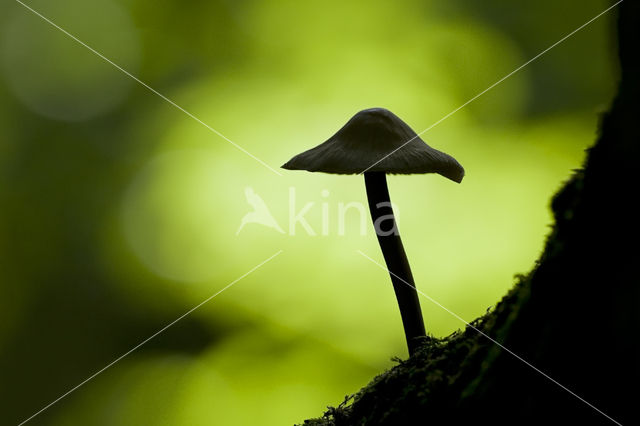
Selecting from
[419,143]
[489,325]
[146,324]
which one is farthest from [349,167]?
[146,324]

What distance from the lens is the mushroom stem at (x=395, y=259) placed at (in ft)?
3.28

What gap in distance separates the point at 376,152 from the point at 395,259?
0.23 metres

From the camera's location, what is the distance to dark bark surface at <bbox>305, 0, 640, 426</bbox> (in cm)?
47

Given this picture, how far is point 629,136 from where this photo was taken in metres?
0.48

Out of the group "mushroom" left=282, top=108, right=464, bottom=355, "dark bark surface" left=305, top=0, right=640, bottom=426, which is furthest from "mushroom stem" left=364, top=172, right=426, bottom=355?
"dark bark surface" left=305, top=0, right=640, bottom=426

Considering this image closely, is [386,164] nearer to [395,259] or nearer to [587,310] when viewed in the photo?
[395,259]

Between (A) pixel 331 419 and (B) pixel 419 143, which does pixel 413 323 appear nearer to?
(A) pixel 331 419

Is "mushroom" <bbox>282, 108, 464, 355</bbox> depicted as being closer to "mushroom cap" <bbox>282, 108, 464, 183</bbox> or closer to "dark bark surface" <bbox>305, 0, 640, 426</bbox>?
"mushroom cap" <bbox>282, 108, 464, 183</bbox>

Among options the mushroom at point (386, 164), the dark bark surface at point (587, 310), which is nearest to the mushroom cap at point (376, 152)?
the mushroom at point (386, 164)

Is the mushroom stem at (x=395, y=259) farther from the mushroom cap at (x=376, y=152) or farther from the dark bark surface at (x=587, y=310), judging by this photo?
the dark bark surface at (x=587, y=310)

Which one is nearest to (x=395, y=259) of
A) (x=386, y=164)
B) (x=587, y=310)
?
(x=386, y=164)

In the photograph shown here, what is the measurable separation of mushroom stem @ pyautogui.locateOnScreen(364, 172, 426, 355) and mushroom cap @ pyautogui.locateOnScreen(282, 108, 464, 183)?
6 cm

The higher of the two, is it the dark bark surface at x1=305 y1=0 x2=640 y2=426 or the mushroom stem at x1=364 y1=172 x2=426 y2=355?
the mushroom stem at x1=364 y1=172 x2=426 y2=355

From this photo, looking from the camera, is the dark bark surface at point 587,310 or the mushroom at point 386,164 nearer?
the dark bark surface at point 587,310
